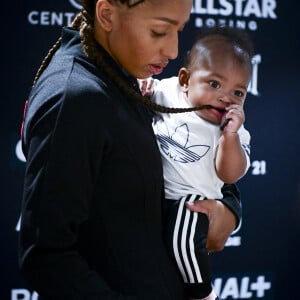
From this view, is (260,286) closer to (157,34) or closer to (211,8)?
(211,8)

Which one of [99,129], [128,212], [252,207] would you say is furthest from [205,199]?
[252,207]

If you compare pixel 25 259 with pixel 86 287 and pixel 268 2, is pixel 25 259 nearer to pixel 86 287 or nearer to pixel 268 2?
pixel 86 287

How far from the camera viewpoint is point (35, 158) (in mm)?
1023

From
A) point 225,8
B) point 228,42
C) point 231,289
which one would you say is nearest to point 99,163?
point 228,42

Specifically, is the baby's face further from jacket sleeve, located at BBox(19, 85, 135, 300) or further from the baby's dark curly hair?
jacket sleeve, located at BBox(19, 85, 135, 300)

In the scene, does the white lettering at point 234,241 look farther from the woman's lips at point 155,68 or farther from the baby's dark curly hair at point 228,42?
the woman's lips at point 155,68

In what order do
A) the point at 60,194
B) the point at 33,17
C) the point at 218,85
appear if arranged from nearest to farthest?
the point at 60,194
the point at 218,85
the point at 33,17

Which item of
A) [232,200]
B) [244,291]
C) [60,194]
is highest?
[60,194]

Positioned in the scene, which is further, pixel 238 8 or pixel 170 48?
pixel 238 8

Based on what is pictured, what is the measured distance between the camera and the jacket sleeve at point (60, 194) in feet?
3.32

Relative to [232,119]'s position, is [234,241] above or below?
below

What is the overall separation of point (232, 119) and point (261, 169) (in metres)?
1.35

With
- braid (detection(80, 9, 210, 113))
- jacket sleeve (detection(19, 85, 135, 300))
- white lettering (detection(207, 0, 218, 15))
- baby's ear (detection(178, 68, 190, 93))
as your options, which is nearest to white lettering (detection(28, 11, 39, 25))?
white lettering (detection(207, 0, 218, 15))

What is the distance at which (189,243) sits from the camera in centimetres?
142
